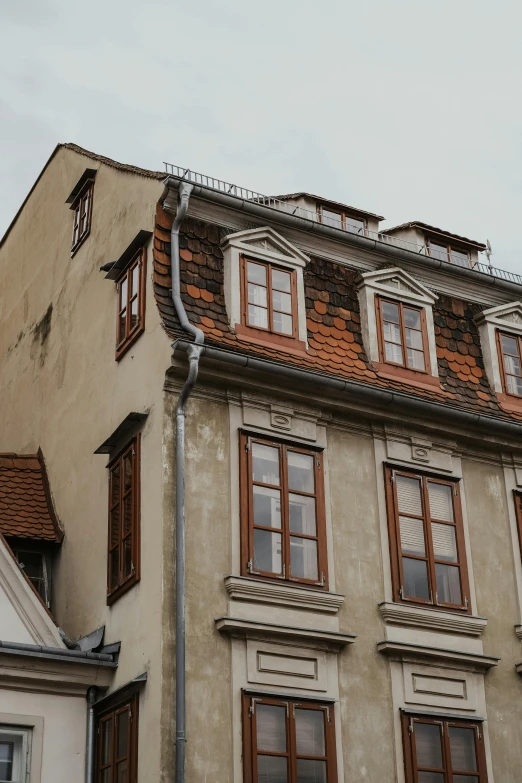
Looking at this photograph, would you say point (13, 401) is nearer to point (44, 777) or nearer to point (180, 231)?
point (180, 231)

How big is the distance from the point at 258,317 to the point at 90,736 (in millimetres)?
6218

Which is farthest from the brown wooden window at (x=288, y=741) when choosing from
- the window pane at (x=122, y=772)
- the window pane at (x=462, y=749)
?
the window pane at (x=462, y=749)

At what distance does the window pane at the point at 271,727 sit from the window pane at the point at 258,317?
5.45 metres

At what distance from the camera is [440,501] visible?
17297mm

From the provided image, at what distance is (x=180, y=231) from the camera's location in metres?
17.2

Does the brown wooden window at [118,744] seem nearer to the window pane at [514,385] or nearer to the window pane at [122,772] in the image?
the window pane at [122,772]

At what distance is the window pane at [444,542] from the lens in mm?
16906

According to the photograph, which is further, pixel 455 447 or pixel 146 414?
pixel 455 447

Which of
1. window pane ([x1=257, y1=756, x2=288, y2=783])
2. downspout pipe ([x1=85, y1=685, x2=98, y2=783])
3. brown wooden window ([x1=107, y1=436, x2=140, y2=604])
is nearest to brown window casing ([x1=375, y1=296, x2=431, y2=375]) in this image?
brown wooden window ([x1=107, y1=436, x2=140, y2=604])

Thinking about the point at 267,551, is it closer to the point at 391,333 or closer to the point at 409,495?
the point at 409,495

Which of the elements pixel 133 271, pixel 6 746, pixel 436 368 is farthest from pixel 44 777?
pixel 436 368

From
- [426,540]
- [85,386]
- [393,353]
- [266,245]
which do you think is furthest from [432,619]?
[85,386]

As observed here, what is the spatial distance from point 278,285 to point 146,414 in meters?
3.15

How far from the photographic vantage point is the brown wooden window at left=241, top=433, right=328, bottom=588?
50.6 feet
